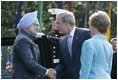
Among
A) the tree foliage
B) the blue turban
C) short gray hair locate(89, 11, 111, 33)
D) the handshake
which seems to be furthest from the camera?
the tree foliage

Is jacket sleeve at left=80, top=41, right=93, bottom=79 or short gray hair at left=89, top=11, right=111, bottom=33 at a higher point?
short gray hair at left=89, top=11, right=111, bottom=33

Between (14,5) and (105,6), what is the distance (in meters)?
5.27

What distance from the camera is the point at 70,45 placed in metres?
5.47

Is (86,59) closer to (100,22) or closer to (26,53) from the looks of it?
(100,22)

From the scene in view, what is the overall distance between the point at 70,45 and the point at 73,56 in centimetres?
22

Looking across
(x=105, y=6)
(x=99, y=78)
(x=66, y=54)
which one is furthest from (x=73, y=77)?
(x=105, y=6)

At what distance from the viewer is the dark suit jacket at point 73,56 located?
5.34 m

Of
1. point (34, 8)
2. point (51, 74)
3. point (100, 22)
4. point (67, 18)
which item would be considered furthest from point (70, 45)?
point (34, 8)

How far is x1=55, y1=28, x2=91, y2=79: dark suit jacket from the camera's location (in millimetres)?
5344

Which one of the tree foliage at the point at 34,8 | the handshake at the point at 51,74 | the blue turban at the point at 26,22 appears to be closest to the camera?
the blue turban at the point at 26,22

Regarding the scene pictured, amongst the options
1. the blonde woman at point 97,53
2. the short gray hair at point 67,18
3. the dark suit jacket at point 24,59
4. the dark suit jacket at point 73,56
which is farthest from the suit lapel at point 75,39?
the blonde woman at point 97,53

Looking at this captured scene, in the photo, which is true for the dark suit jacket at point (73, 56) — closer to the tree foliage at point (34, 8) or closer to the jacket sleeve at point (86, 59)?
the jacket sleeve at point (86, 59)

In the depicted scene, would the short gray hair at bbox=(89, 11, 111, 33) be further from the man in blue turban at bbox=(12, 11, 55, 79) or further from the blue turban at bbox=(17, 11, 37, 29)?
the blue turban at bbox=(17, 11, 37, 29)

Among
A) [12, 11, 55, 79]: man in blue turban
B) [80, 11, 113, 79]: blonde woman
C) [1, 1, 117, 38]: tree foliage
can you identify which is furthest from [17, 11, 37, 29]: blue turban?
[1, 1, 117, 38]: tree foliage
